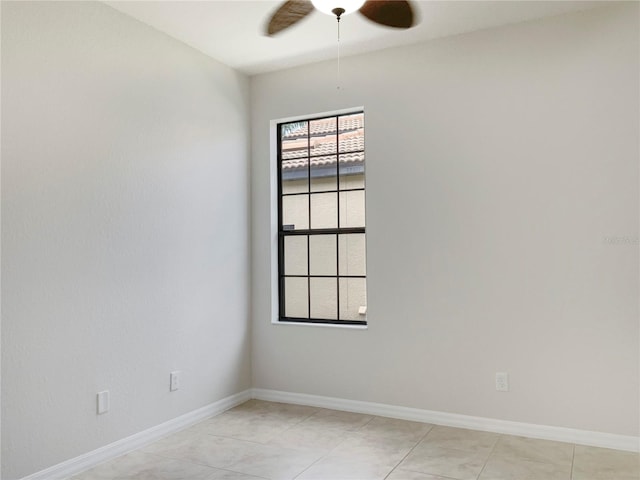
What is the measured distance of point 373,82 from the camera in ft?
12.7

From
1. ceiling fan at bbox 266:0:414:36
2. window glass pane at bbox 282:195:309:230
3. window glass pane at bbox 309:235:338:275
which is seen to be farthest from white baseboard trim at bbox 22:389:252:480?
ceiling fan at bbox 266:0:414:36

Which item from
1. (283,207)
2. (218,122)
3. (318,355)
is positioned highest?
(218,122)

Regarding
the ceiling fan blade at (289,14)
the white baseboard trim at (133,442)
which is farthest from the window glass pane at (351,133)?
the white baseboard trim at (133,442)

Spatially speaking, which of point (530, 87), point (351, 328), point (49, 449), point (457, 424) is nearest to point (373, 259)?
point (351, 328)

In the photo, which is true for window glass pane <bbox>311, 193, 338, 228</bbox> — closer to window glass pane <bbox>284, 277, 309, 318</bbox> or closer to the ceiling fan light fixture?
window glass pane <bbox>284, 277, 309, 318</bbox>

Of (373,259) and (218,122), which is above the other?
(218,122)

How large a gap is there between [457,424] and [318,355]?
45.6 inches

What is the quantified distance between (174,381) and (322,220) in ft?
5.52

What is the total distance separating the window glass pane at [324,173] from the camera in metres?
4.16

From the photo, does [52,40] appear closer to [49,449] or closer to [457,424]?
[49,449]

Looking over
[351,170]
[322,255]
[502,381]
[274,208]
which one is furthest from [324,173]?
[502,381]

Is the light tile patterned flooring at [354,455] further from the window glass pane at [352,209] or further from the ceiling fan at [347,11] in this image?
the ceiling fan at [347,11]

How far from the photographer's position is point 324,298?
13.7ft

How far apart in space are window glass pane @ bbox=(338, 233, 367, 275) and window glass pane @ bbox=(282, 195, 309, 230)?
1.26 feet
